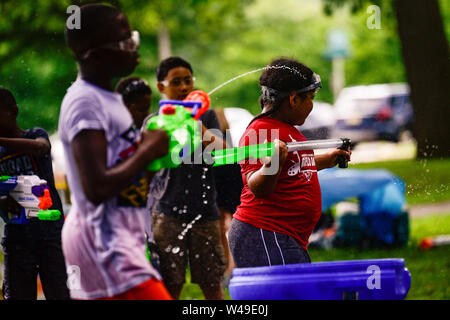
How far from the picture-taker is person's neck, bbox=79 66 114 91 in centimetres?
263

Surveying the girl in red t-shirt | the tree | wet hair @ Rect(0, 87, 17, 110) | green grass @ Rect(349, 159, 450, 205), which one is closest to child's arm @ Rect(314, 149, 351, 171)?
the girl in red t-shirt

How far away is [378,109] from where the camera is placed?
53.9 ft

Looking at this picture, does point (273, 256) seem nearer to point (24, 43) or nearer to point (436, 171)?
point (436, 171)

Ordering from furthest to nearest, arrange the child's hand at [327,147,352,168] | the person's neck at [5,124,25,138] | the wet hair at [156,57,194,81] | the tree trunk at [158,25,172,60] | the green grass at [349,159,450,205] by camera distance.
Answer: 1. the tree trunk at [158,25,172,60]
2. the green grass at [349,159,450,205]
3. the wet hair at [156,57,194,81]
4. the person's neck at [5,124,25,138]
5. the child's hand at [327,147,352,168]

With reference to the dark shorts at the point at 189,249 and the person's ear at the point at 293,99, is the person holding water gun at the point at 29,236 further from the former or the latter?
the person's ear at the point at 293,99

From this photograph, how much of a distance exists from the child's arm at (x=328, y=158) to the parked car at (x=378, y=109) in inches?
402

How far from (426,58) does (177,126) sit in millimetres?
5836

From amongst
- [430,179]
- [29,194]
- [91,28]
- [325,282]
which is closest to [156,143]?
[91,28]

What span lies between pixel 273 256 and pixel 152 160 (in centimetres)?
99

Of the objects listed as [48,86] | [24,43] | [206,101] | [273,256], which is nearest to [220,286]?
[273,256]

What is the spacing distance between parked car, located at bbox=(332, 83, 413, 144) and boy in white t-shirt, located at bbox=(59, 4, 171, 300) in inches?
444

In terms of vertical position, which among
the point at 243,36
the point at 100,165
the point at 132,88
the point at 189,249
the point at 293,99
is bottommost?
the point at 189,249

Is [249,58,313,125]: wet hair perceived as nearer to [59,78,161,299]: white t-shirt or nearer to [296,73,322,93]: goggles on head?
[296,73,322,93]: goggles on head

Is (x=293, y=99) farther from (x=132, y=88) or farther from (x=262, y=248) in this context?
(x=132, y=88)
